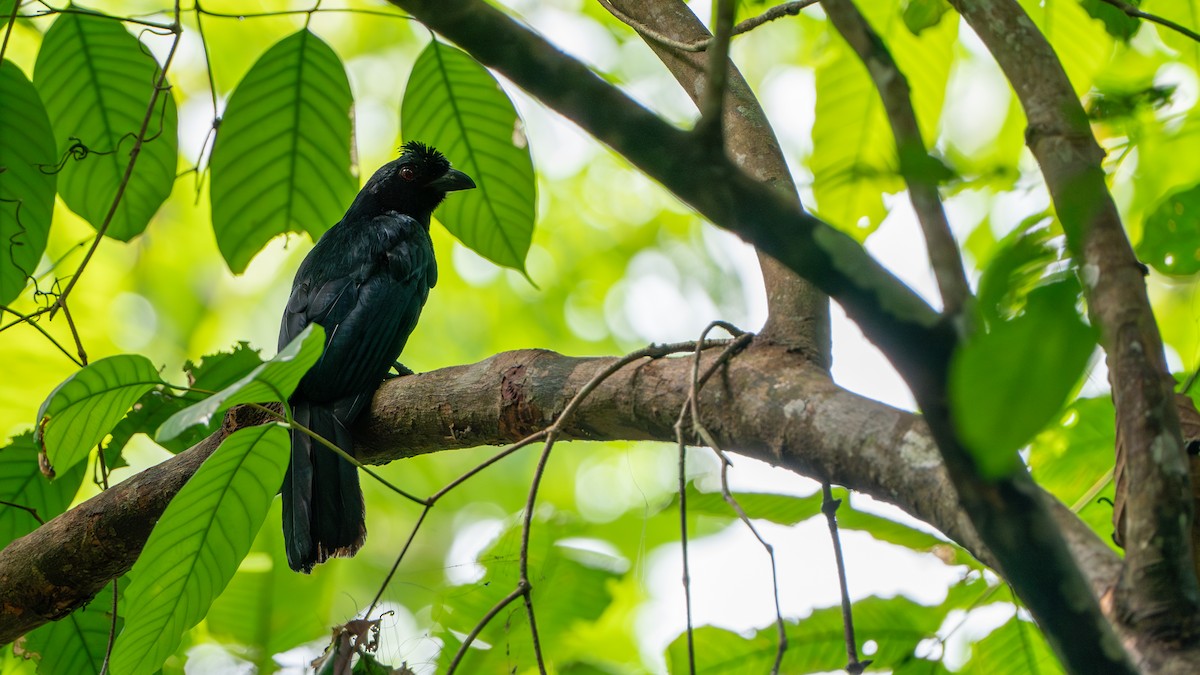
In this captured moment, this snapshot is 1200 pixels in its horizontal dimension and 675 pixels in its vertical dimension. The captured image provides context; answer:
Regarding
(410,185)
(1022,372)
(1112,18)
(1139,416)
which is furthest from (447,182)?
(1022,372)

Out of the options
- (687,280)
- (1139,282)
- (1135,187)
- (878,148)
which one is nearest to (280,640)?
(878,148)

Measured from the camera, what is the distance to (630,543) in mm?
6188

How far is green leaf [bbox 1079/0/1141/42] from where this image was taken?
191 cm

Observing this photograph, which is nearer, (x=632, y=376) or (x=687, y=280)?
(x=632, y=376)

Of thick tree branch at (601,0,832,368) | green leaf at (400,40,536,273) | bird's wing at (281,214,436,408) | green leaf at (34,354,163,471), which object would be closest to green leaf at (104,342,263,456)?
bird's wing at (281,214,436,408)

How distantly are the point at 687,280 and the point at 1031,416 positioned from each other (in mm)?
7905

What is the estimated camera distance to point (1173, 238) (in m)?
1.83

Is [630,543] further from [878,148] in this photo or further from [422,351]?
[878,148]

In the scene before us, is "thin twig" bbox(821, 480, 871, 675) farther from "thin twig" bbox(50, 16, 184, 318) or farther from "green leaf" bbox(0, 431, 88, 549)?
"green leaf" bbox(0, 431, 88, 549)

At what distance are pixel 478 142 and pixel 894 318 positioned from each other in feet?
5.89

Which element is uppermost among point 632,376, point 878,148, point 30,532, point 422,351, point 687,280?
point 687,280

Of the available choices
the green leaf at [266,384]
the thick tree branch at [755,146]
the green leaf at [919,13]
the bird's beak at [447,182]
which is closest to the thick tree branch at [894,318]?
the green leaf at [266,384]

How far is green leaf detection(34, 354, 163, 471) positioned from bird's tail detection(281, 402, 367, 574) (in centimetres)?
91

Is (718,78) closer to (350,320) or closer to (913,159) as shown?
(913,159)
